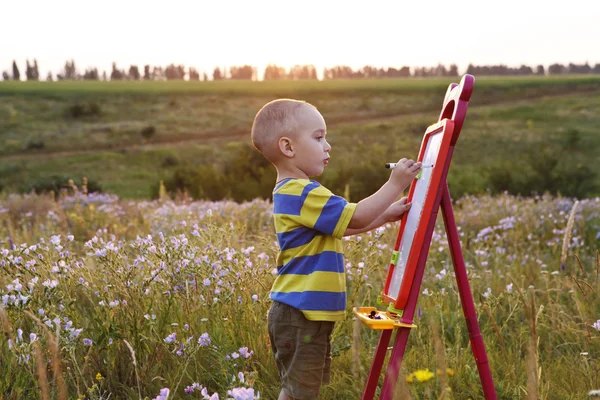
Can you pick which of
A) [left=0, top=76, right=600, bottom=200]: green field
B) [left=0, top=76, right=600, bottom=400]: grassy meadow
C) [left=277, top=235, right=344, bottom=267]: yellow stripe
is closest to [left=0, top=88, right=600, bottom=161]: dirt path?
[left=0, top=76, right=600, bottom=200]: green field

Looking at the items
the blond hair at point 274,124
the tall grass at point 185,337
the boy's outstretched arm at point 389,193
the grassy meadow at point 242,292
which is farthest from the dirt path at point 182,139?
the boy's outstretched arm at point 389,193

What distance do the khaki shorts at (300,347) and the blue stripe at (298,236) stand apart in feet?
0.93

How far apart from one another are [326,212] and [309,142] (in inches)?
13.6

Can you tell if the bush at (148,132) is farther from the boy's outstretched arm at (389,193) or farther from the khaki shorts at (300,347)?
→ the boy's outstretched arm at (389,193)

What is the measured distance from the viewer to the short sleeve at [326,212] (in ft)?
8.64

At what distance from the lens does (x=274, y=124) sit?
2789mm

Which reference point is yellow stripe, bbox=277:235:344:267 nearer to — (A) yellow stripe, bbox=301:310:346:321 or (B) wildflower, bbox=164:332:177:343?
(A) yellow stripe, bbox=301:310:346:321

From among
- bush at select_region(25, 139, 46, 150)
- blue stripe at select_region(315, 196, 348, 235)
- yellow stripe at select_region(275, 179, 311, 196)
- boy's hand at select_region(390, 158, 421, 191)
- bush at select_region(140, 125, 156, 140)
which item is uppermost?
boy's hand at select_region(390, 158, 421, 191)

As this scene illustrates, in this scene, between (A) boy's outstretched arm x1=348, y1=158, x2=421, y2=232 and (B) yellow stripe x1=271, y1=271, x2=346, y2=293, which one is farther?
(B) yellow stripe x1=271, y1=271, x2=346, y2=293

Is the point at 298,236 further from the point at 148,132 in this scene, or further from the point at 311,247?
the point at 148,132

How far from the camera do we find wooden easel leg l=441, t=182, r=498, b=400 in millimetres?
2654

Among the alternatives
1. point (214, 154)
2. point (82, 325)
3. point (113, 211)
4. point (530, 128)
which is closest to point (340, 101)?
point (530, 128)

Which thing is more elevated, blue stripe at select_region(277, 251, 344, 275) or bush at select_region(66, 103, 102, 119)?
blue stripe at select_region(277, 251, 344, 275)

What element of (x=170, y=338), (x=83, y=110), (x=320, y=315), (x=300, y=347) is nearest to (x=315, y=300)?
(x=320, y=315)
